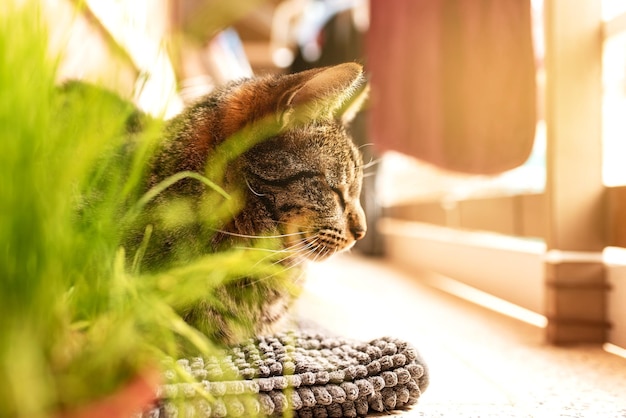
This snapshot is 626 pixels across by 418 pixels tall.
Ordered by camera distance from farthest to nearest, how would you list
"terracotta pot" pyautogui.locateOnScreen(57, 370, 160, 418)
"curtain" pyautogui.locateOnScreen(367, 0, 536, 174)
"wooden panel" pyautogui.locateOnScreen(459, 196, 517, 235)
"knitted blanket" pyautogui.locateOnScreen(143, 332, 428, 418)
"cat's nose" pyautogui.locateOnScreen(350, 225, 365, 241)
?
"wooden panel" pyautogui.locateOnScreen(459, 196, 517, 235) → "curtain" pyautogui.locateOnScreen(367, 0, 536, 174) → "cat's nose" pyautogui.locateOnScreen(350, 225, 365, 241) → "knitted blanket" pyautogui.locateOnScreen(143, 332, 428, 418) → "terracotta pot" pyautogui.locateOnScreen(57, 370, 160, 418)

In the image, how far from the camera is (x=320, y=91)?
2.67 ft

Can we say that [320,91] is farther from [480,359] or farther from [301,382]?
[480,359]

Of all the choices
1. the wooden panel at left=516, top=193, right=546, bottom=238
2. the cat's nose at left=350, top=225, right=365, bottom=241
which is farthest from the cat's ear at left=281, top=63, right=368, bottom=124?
the wooden panel at left=516, top=193, right=546, bottom=238

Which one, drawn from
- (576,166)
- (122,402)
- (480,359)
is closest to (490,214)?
(576,166)

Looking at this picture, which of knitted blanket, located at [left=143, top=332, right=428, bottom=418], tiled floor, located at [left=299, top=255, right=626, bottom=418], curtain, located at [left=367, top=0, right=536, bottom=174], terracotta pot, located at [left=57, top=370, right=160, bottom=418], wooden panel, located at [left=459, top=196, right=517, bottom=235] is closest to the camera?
terracotta pot, located at [left=57, top=370, right=160, bottom=418]

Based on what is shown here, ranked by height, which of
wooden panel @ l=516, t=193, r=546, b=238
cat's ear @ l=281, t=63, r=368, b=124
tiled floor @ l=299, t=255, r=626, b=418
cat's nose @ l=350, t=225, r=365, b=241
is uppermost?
cat's ear @ l=281, t=63, r=368, b=124

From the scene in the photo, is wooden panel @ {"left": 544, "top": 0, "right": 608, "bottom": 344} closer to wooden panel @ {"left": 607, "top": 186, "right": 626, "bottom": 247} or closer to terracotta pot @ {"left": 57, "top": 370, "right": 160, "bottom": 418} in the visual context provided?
wooden panel @ {"left": 607, "top": 186, "right": 626, "bottom": 247}

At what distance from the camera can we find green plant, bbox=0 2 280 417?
380 millimetres

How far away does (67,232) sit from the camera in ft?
1.39

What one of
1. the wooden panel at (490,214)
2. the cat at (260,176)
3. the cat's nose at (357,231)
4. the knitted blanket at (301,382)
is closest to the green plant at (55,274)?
the knitted blanket at (301,382)

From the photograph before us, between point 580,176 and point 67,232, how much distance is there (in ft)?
3.09

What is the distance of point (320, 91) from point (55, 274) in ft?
1.65

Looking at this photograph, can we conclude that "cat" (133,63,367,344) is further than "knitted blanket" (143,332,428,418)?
Yes

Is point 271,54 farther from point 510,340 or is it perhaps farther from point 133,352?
point 133,352
